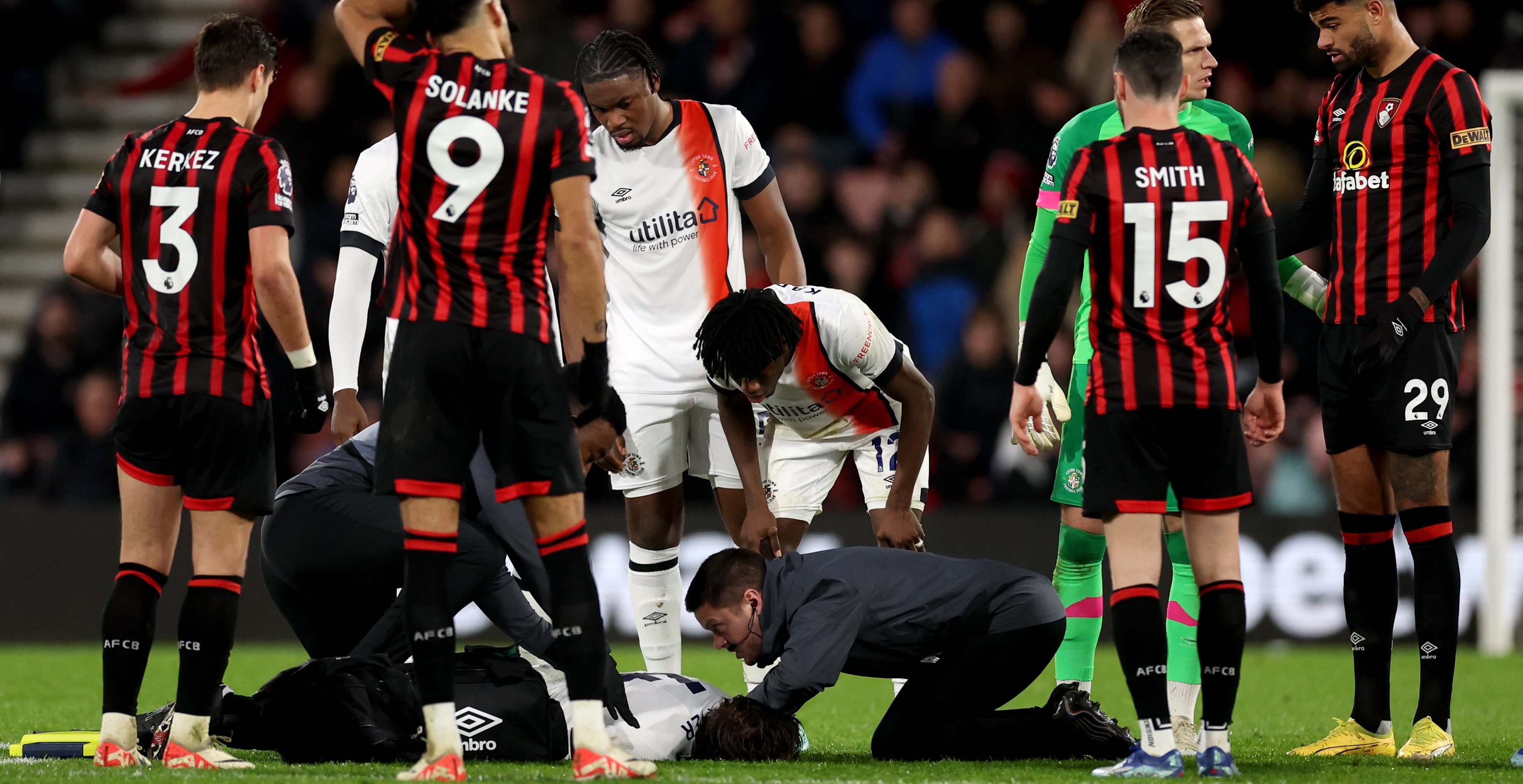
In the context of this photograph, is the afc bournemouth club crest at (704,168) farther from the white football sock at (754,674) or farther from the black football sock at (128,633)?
the black football sock at (128,633)

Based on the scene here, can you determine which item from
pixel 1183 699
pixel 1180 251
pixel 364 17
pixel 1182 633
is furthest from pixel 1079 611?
pixel 364 17

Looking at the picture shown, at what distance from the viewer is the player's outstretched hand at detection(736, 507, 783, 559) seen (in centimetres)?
537

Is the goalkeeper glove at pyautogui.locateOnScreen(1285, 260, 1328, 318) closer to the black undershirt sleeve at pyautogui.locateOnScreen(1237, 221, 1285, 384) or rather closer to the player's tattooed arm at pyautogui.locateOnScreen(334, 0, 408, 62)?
the black undershirt sleeve at pyautogui.locateOnScreen(1237, 221, 1285, 384)

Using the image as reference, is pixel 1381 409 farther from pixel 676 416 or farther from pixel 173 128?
pixel 173 128

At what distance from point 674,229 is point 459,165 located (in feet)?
6.23

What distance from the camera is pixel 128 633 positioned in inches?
179

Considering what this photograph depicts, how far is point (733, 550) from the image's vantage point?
16.0ft

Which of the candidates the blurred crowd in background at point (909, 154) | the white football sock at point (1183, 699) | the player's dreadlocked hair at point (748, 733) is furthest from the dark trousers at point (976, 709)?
the blurred crowd in background at point (909, 154)

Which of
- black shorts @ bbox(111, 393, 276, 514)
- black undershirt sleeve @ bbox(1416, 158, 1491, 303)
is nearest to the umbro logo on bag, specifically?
black shorts @ bbox(111, 393, 276, 514)

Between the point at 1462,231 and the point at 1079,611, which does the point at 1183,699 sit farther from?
the point at 1462,231

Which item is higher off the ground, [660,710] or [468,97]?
[468,97]

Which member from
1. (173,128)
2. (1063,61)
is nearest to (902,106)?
(1063,61)

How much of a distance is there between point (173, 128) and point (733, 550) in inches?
82.7

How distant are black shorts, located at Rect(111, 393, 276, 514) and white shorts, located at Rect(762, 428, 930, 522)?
1.94 m
